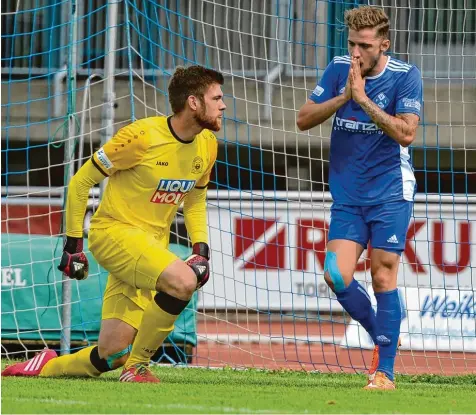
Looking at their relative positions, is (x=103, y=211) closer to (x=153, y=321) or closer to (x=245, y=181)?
(x=153, y=321)

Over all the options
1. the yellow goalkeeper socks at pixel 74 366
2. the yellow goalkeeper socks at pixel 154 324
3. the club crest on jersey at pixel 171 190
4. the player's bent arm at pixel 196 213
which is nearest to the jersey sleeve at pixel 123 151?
the club crest on jersey at pixel 171 190

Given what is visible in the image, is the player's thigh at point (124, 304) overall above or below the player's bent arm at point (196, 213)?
below

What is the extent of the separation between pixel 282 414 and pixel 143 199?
6.38 ft

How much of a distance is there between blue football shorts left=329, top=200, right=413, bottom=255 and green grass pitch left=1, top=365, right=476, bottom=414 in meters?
0.84

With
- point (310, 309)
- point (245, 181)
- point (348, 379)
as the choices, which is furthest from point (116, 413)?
point (245, 181)

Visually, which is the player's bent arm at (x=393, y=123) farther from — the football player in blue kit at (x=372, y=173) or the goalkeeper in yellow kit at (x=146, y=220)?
the goalkeeper in yellow kit at (x=146, y=220)

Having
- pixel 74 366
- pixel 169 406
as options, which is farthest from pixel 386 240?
pixel 74 366

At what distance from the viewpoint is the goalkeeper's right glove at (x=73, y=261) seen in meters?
6.57

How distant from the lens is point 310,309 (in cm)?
1346

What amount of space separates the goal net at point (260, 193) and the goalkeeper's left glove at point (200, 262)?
2.09m

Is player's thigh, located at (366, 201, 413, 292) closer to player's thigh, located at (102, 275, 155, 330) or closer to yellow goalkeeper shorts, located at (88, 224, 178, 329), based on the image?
yellow goalkeeper shorts, located at (88, 224, 178, 329)

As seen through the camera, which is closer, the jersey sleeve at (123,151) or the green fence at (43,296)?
the jersey sleeve at (123,151)

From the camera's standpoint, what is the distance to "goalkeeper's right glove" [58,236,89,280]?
6.57 meters

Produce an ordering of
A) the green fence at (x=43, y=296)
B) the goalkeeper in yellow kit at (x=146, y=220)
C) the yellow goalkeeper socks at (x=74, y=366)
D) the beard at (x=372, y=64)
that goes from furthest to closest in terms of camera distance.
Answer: the green fence at (x=43, y=296)
the yellow goalkeeper socks at (x=74, y=366)
the beard at (x=372, y=64)
the goalkeeper in yellow kit at (x=146, y=220)
